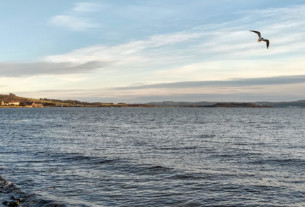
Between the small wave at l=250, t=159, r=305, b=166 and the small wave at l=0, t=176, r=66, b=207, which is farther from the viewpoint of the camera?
the small wave at l=250, t=159, r=305, b=166

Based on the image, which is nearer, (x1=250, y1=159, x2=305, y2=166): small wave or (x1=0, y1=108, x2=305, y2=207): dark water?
(x1=0, y1=108, x2=305, y2=207): dark water

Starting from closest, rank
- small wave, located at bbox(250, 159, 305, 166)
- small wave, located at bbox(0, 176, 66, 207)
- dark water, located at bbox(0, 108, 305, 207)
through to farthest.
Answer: small wave, located at bbox(0, 176, 66, 207) < dark water, located at bbox(0, 108, 305, 207) < small wave, located at bbox(250, 159, 305, 166)

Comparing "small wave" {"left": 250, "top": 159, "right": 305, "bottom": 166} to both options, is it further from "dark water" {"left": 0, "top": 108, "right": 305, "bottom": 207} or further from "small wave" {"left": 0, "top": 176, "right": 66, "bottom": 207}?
"small wave" {"left": 0, "top": 176, "right": 66, "bottom": 207}

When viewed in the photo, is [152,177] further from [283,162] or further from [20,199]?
[283,162]

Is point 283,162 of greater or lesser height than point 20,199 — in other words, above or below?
above

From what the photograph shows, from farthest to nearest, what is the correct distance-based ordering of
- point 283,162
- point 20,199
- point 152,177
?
point 283,162, point 152,177, point 20,199

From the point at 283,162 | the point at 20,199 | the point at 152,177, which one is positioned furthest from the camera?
the point at 283,162

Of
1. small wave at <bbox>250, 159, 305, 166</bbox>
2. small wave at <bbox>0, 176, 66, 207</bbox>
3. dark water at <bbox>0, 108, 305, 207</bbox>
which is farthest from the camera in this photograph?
small wave at <bbox>250, 159, 305, 166</bbox>

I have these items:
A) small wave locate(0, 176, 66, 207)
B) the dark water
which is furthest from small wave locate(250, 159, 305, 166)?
small wave locate(0, 176, 66, 207)

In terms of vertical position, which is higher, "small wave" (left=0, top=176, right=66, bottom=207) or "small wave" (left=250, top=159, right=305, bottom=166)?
"small wave" (left=250, top=159, right=305, bottom=166)

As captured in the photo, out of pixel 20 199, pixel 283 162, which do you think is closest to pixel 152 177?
pixel 20 199

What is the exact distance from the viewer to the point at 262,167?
28.3 metres

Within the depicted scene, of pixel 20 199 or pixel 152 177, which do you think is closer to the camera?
pixel 20 199

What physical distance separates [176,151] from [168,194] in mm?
18416
